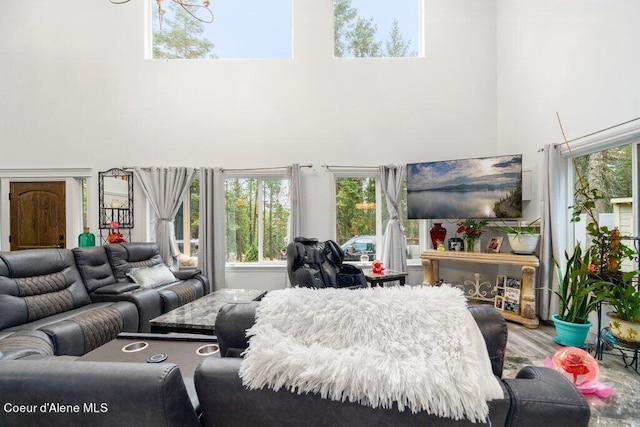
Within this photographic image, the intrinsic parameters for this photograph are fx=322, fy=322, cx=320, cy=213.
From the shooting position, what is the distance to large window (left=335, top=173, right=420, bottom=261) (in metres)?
5.07

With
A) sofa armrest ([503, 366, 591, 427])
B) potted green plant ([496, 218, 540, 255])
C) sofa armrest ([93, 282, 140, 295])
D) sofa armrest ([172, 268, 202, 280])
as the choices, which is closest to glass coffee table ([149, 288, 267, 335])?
sofa armrest ([93, 282, 140, 295])

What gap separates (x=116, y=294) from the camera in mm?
3182

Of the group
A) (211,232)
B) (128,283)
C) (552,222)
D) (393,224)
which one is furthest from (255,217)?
(552,222)

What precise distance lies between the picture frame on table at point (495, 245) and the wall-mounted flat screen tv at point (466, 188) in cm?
43

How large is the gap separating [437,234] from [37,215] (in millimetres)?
5978

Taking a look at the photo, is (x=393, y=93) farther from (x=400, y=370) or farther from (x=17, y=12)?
(x=17, y=12)

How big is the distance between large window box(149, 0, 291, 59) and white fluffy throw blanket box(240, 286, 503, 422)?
16.2ft

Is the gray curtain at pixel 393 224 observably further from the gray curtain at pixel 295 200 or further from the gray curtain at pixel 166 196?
the gray curtain at pixel 166 196

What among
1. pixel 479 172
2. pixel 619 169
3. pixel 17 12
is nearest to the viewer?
pixel 619 169

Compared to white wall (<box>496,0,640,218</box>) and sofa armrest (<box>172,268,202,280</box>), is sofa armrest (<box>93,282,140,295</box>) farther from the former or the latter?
white wall (<box>496,0,640,218</box>)

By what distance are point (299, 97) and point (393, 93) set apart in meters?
1.45

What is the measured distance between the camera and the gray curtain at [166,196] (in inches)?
187

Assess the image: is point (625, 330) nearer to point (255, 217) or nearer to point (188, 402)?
point (188, 402)

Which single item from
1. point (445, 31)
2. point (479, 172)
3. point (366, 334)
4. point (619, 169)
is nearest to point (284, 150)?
point (479, 172)
